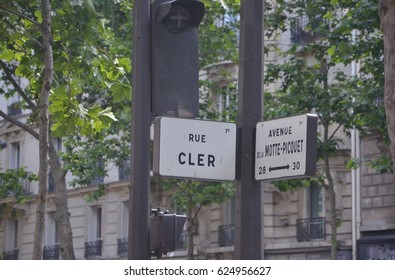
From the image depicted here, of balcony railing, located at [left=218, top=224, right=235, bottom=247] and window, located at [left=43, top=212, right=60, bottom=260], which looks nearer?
balcony railing, located at [left=218, top=224, right=235, bottom=247]

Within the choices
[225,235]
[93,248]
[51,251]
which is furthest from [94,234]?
[225,235]

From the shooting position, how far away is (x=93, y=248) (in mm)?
41531

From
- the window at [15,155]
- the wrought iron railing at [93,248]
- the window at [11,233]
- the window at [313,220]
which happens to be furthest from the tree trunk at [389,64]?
the window at [11,233]

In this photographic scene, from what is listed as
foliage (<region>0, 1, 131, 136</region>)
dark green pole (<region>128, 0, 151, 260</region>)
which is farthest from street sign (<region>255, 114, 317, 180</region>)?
foliage (<region>0, 1, 131, 136</region>)

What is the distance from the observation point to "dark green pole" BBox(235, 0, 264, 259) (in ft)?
25.7

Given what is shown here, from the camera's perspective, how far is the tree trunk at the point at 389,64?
8219 mm

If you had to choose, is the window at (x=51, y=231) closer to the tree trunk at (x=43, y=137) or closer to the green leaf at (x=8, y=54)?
the green leaf at (x=8, y=54)

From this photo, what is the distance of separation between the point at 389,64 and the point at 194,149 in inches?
64.0

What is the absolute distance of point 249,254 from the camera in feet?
25.5

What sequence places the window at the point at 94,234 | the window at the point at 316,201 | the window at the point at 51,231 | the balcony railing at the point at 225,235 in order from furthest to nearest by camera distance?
the window at the point at 51,231, the window at the point at 94,234, the balcony railing at the point at 225,235, the window at the point at 316,201

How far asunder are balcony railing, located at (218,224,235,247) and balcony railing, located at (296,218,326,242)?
3070 mm

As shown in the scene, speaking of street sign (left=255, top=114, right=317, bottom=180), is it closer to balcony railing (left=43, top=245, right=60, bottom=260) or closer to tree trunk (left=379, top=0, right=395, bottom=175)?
tree trunk (left=379, top=0, right=395, bottom=175)

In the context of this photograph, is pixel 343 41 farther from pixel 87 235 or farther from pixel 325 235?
pixel 87 235

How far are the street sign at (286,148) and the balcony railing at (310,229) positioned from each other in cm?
2457
